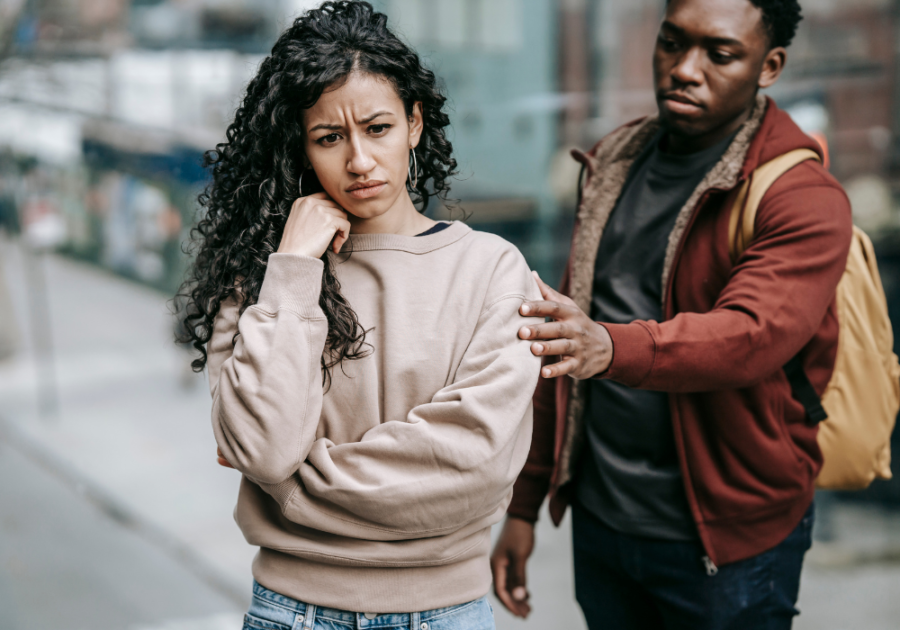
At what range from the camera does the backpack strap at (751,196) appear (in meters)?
1.83

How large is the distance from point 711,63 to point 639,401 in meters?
0.77

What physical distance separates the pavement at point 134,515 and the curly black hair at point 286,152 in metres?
2.37

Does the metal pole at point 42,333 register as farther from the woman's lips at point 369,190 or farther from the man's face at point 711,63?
the man's face at point 711,63

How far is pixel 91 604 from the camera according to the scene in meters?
3.78

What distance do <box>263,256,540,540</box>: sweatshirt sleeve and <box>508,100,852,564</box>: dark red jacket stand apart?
28 centimetres

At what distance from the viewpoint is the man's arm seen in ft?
5.55

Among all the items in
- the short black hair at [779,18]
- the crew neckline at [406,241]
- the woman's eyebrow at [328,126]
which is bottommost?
the crew neckline at [406,241]

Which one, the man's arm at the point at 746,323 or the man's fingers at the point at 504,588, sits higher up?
the man's arm at the point at 746,323

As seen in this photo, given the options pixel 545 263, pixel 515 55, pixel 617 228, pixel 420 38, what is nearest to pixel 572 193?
pixel 545 263

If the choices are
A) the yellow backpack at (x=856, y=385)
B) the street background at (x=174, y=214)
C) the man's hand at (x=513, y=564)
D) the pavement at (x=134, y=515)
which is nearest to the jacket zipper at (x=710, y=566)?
the yellow backpack at (x=856, y=385)

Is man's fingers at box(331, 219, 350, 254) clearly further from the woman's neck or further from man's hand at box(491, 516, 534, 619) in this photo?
man's hand at box(491, 516, 534, 619)

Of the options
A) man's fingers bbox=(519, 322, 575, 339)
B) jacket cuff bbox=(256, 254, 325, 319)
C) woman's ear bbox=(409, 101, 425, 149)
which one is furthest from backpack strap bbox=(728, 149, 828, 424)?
jacket cuff bbox=(256, 254, 325, 319)

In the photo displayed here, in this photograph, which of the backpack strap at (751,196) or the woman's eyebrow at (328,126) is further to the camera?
the backpack strap at (751,196)

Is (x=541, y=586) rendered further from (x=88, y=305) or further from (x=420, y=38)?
(x=88, y=305)
